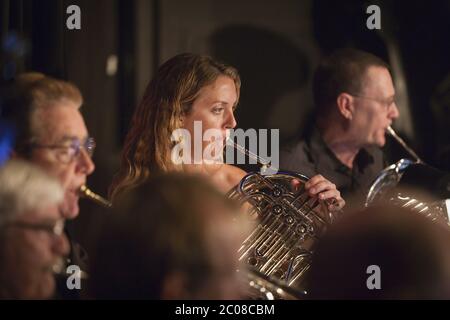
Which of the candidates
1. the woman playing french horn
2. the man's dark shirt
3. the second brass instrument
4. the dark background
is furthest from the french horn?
the second brass instrument

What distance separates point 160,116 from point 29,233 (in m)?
0.75

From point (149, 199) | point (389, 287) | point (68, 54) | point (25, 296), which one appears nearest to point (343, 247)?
point (389, 287)

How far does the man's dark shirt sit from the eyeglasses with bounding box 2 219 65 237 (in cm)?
102

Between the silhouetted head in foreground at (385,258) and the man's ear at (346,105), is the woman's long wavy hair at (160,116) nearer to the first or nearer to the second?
the man's ear at (346,105)

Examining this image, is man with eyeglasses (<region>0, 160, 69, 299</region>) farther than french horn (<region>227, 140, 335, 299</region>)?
No

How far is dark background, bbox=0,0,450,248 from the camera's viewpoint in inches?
124

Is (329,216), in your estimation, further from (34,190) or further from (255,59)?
(34,190)

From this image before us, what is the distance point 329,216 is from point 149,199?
145cm

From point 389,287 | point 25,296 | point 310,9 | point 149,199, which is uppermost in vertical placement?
point 310,9

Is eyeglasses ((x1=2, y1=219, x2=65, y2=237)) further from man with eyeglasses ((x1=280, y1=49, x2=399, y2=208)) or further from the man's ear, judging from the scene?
the man's ear

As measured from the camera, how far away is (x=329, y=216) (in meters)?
3.19

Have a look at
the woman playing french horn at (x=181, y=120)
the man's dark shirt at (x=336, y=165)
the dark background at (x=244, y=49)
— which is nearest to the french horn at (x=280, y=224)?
the woman playing french horn at (x=181, y=120)

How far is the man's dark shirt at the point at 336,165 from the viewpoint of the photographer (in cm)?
344

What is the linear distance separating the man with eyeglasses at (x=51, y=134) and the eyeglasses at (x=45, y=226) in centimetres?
5
